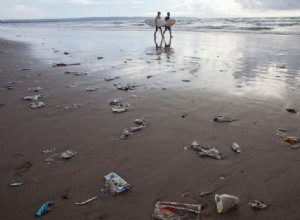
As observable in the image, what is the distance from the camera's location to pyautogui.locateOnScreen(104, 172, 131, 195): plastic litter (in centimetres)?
314

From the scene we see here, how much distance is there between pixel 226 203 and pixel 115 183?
4.06ft

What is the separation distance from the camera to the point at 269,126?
15.5ft

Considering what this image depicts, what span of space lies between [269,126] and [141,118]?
7.23ft

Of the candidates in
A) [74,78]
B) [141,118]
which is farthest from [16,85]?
[141,118]

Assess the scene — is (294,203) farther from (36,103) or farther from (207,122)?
(36,103)

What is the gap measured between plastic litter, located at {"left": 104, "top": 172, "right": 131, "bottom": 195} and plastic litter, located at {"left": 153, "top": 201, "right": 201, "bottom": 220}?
0.45 meters

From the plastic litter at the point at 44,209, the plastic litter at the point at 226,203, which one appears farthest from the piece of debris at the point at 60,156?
the plastic litter at the point at 226,203

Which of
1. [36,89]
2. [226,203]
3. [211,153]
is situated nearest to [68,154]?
[211,153]

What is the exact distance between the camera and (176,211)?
2.80 m

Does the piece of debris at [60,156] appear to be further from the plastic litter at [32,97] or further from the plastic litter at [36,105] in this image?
the plastic litter at [32,97]

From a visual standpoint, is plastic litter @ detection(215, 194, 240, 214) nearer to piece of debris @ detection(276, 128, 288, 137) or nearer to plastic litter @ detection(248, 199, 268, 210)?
plastic litter @ detection(248, 199, 268, 210)

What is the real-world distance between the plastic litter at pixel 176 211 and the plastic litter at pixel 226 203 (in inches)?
7.9

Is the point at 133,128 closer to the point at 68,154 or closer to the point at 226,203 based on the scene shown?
the point at 68,154

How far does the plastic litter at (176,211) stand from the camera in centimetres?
274
